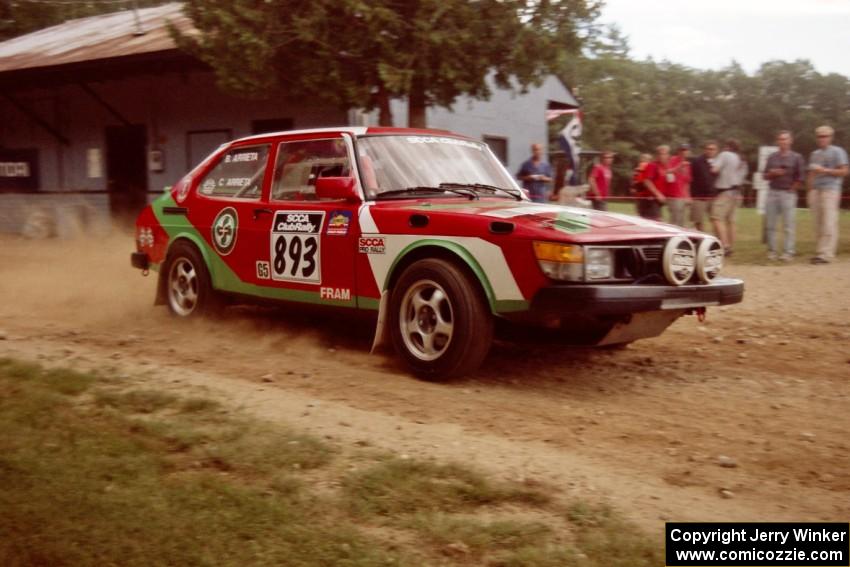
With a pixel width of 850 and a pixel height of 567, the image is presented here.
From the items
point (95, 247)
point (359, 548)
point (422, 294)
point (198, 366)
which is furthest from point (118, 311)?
point (95, 247)

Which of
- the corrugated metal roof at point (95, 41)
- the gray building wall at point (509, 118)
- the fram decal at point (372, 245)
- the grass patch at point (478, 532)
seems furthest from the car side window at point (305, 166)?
the gray building wall at point (509, 118)

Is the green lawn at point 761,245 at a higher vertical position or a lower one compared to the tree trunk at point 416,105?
lower

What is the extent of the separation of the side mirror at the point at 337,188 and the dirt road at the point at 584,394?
1.16 metres

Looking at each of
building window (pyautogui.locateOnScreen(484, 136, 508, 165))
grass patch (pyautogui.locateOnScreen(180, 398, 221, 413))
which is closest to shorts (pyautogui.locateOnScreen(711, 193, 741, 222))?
building window (pyautogui.locateOnScreen(484, 136, 508, 165))

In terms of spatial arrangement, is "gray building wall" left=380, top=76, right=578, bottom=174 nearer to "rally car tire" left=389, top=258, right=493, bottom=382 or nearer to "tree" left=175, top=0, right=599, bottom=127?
"tree" left=175, top=0, right=599, bottom=127

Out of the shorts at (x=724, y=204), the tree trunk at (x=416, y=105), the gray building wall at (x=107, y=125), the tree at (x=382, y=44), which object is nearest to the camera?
the tree at (x=382, y=44)

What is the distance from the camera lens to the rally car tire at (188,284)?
781 centimetres

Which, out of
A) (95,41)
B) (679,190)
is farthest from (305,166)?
(95,41)

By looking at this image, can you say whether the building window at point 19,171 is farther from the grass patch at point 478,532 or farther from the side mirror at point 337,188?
the grass patch at point 478,532

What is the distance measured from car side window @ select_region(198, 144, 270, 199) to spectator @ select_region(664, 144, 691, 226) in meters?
8.31

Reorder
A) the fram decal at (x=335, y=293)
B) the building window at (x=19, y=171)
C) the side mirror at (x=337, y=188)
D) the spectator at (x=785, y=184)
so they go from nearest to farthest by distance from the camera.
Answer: the side mirror at (x=337, y=188) → the fram decal at (x=335, y=293) → the spectator at (x=785, y=184) → the building window at (x=19, y=171)

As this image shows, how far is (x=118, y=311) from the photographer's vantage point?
9.03 m

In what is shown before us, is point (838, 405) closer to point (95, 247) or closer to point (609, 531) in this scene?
point (609, 531)

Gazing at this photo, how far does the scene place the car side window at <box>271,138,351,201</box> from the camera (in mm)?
6855
